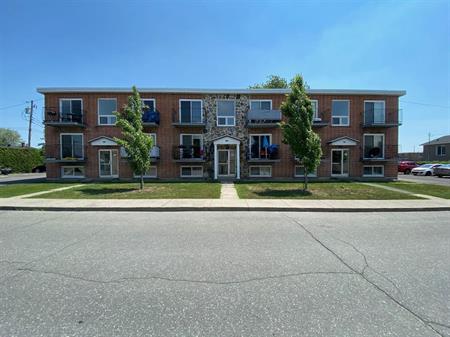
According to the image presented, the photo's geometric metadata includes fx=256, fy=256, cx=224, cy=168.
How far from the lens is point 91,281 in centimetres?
370

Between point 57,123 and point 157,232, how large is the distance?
17.9 metres

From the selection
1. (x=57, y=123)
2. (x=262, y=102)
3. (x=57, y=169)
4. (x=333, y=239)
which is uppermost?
(x=262, y=102)

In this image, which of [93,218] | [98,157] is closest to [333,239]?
[93,218]

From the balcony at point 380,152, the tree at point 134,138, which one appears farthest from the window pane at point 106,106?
the balcony at point 380,152

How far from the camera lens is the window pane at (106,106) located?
20.5m

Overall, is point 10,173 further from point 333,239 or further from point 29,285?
point 333,239

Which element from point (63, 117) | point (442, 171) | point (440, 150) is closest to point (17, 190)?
point (63, 117)

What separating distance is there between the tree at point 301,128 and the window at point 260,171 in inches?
292

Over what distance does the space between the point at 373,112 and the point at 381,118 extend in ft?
2.78

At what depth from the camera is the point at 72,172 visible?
21.2 metres

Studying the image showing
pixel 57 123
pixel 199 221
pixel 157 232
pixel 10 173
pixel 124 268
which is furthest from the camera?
pixel 10 173

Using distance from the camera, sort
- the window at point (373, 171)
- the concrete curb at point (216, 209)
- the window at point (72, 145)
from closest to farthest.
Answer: the concrete curb at point (216, 209) < the window at point (72, 145) < the window at point (373, 171)

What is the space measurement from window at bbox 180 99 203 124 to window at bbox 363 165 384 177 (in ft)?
47.3

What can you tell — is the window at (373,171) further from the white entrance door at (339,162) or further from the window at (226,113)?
the window at (226,113)
